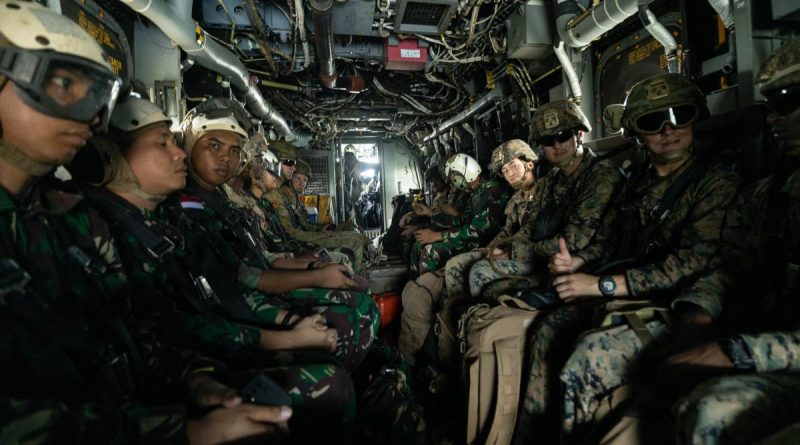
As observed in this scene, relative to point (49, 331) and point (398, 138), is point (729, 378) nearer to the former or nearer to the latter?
point (49, 331)

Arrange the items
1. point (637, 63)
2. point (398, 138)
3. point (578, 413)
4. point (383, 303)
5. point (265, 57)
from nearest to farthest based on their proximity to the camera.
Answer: point (578, 413) → point (637, 63) → point (383, 303) → point (265, 57) → point (398, 138)

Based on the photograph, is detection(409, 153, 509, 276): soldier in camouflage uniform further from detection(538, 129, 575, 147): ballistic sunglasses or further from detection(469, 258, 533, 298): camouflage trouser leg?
detection(538, 129, 575, 147): ballistic sunglasses

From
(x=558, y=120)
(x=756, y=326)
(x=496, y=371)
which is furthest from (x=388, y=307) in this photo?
(x=756, y=326)

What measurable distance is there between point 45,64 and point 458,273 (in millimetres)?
3075

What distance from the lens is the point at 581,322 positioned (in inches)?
81.1

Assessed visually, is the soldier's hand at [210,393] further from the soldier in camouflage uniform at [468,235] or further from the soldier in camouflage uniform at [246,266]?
the soldier in camouflage uniform at [468,235]

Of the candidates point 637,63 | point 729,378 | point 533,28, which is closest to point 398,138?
point 533,28

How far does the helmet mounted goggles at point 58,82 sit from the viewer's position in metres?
0.94

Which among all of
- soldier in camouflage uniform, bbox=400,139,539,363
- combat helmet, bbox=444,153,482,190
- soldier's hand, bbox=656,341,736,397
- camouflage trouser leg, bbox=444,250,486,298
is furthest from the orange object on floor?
soldier's hand, bbox=656,341,736,397

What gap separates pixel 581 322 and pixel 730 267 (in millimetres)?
730

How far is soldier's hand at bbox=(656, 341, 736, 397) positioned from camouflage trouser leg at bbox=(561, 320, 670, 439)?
21cm

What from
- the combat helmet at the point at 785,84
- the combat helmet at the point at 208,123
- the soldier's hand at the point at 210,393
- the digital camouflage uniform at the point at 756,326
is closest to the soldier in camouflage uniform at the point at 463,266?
the digital camouflage uniform at the point at 756,326

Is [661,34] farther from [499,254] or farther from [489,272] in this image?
[489,272]

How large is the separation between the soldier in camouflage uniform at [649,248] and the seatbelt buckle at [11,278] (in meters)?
2.00
